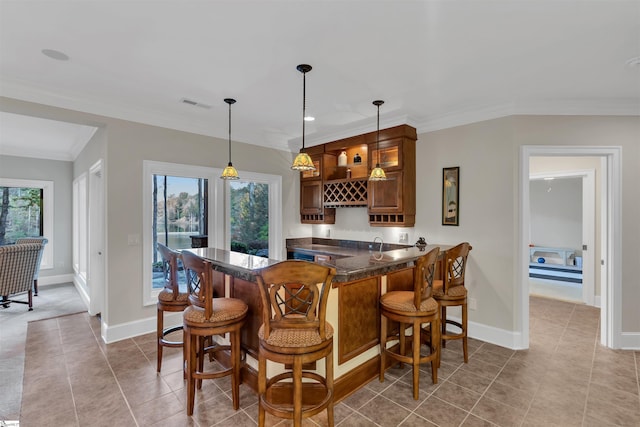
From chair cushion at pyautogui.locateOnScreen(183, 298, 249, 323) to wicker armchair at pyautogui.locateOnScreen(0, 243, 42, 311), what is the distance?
4088 mm

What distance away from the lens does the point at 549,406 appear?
7.72 feet

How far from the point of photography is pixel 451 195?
3871 mm

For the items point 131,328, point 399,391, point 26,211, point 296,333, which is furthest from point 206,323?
point 26,211

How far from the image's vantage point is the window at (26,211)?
5922 millimetres

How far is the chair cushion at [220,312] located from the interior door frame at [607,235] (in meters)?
3.00

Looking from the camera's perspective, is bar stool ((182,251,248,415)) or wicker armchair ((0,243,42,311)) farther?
wicker armchair ((0,243,42,311))

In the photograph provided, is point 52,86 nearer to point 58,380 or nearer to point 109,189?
point 109,189

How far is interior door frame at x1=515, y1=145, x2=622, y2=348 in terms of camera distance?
11.0ft

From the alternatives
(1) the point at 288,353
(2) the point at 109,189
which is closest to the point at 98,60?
(2) the point at 109,189

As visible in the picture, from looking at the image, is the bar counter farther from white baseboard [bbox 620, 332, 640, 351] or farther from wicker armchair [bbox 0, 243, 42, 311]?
wicker armchair [bbox 0, 243, 42, 311]

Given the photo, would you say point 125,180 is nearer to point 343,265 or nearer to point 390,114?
point 343,265

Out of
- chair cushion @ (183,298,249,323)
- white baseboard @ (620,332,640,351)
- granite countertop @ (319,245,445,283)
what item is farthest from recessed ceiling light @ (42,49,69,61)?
white baseboard @ (620,332,640,351)

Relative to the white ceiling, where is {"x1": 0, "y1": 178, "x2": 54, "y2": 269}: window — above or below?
below

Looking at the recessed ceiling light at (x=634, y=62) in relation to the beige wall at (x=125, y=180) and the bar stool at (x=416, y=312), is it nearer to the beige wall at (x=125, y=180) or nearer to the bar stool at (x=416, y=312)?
the bar stool at (x=416, y=312)
